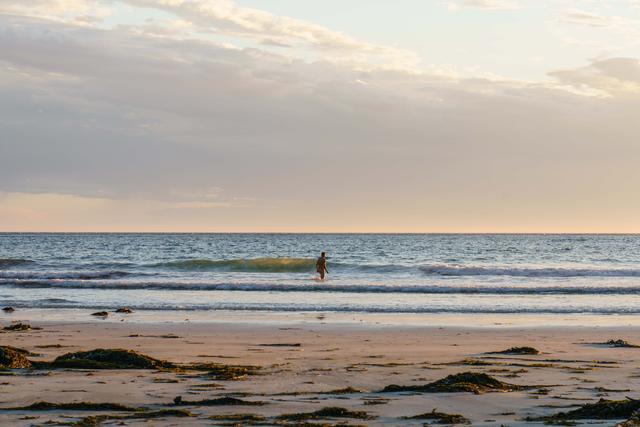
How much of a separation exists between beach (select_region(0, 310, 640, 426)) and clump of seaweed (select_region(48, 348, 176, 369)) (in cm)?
18

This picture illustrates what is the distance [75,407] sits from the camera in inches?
338

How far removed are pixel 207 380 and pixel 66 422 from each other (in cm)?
308

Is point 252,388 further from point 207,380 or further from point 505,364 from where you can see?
point 505,364

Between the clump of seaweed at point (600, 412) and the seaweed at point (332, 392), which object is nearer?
the clump of seaweed at point (600, 412)

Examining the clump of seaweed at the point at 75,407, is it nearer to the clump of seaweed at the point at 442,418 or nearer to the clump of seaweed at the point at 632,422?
the clump of seaweed at the point at 442,418

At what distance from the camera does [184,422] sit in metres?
7.86

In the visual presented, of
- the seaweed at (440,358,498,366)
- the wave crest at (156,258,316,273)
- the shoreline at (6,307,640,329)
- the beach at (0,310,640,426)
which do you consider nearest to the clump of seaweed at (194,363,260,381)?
the beach at (0,310,640,426)

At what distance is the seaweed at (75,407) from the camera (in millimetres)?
8445

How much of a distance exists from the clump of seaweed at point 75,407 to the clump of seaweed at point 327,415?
161 centimetres

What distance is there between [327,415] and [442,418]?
44.3 inches

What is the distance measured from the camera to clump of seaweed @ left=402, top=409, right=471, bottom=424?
7.98 m

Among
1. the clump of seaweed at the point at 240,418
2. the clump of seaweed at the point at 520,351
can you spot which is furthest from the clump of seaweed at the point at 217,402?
the clump of seaweed at the point at 520,351

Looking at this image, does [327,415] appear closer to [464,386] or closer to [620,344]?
A: [464,386]

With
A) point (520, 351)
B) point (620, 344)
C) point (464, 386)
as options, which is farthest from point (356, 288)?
point (464, 386)
